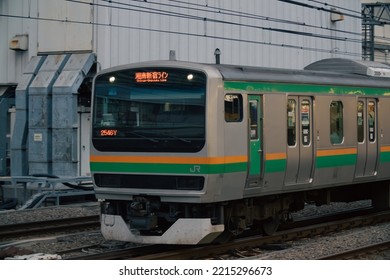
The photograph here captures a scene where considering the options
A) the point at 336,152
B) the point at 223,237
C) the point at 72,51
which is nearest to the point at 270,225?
the point at 223,237

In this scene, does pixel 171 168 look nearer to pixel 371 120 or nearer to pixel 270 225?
pixel 270 225

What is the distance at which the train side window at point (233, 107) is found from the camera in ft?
34.1

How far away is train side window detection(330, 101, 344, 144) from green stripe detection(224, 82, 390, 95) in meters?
0.24

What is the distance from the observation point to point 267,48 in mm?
28391

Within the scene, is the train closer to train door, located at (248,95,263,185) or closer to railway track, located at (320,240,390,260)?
train door, located at (248,95,263,185)

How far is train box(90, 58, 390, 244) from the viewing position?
1019cm

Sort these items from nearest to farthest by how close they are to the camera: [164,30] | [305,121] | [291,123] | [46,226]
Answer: [291,123] → [305,121] → [46,226] → [164,30]

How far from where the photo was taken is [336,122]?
12703 millimetres

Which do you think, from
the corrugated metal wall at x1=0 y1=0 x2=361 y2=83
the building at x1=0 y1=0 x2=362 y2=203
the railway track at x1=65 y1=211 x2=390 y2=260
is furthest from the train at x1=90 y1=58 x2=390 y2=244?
the building at x1=0 y1=0 x2=362 y2=203

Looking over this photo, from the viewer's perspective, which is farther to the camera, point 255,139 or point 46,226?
point 46,226

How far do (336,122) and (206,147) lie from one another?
11.5ft

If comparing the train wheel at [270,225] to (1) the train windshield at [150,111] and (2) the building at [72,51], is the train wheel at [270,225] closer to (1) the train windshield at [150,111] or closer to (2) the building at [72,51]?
(1) the train windshield at [150,111]

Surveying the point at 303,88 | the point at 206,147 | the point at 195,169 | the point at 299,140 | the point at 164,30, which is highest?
the point at 164,30
